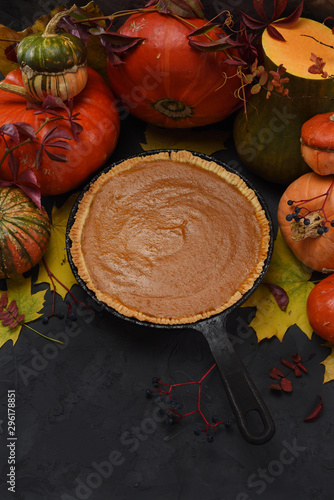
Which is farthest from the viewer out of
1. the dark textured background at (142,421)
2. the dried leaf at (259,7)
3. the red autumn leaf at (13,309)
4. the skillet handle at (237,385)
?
the red autumn leaf at (13,309)

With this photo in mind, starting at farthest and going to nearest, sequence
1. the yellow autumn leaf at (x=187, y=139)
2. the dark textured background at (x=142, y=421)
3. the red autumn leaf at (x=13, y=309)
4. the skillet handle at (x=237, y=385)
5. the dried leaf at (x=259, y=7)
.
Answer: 1. the yellow autumn leaf at (x=187, y=139)
2. the red autumn leaf at (x=13, y=309)
3. the dried leaf at (x=259, y=7)
4. the dark textured background at (x=142, y=421)
5. the skillet handle at (x=237, y=385)

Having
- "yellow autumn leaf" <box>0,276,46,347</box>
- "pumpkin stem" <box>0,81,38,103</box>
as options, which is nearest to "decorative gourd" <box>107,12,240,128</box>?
"pumpkin stem" <box>0,81,38,103</box>

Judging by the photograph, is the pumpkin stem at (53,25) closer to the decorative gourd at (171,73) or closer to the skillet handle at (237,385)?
the decorative gourd at (171,73)

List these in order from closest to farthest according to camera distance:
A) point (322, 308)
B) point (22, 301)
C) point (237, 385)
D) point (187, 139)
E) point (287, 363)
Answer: point (237, 385), point (322, 308), point (287, 363), point (22, 301), point (187, 139)

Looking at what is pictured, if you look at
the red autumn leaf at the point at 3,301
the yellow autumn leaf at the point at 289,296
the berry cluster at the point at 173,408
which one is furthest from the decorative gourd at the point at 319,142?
the red autumn leaf at the point at 3,301

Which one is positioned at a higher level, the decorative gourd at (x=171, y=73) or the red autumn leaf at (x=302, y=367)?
the decorative gourd at (x=171, y=73)

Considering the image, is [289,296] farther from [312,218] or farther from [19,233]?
[19,233]

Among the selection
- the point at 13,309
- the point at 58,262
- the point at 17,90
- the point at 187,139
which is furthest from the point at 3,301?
the point at 187,139
